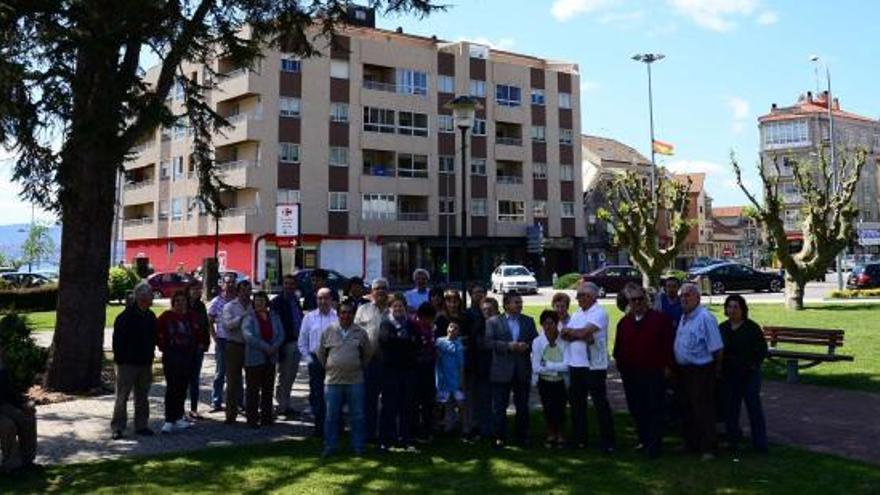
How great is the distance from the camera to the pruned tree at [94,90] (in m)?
10.5

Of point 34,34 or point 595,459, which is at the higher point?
point 34,34

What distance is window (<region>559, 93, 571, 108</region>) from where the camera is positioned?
63.6 metres

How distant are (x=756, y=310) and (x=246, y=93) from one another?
35643 millimetres

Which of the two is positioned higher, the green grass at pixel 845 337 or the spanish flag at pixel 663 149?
the spanish flag at pixel 663 149

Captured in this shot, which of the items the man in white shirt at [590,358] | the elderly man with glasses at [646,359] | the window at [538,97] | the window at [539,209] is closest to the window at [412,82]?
the window at [538,97]

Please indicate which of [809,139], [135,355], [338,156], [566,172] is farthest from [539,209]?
[135,355]

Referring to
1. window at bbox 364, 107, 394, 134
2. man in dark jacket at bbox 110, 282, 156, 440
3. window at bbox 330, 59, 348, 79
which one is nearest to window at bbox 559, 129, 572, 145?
window at bbox 364, 107, 394, 134

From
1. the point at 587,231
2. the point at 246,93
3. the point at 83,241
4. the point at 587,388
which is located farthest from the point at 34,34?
the point at 587,231

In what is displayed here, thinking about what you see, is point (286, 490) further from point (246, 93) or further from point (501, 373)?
point (246, 93)

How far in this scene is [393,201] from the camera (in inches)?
2180

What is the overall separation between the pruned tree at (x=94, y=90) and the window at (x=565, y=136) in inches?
2011

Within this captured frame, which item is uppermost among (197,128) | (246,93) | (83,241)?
(246,93)

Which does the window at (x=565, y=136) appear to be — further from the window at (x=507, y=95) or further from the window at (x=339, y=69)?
the window at (x=339, y=69)

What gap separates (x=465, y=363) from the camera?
348 inches
